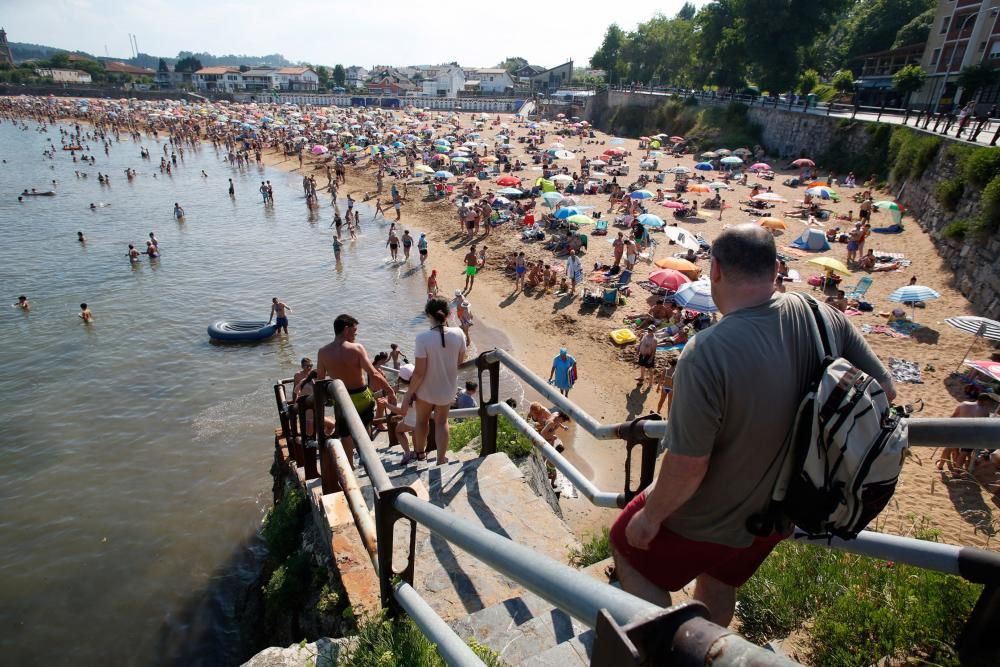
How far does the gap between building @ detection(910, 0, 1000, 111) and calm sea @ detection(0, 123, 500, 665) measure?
1382 inches

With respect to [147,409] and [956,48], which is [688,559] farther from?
[956,48]

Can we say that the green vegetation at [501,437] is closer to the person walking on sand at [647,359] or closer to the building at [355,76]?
the person walking on sand at [647,359]

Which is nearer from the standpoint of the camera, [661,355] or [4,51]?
[661,355]

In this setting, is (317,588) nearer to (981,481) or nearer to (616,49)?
(981,481)

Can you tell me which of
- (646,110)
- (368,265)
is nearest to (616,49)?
(646,110)

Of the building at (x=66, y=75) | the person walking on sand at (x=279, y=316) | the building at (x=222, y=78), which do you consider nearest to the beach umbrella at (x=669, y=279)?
the person walking on sand at (x=279, y=316)

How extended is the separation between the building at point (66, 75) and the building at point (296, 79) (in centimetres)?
3353

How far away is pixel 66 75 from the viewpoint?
99.4m

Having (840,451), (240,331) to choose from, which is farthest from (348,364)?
(240,331)

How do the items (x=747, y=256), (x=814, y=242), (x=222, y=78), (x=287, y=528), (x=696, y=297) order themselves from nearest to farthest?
(x=747, y=256) < (x=287, y=528) < (x=696, y=297) < (x=814, y=242) < (x=222, y=78)

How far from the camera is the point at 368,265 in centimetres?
2291

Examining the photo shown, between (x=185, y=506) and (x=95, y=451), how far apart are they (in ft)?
10.8

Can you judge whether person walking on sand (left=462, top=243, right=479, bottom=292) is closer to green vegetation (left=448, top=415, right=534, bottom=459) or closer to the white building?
green vegetation (left=448, top=415, right=534, bottom=459)

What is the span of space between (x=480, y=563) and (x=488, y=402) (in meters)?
1.42
